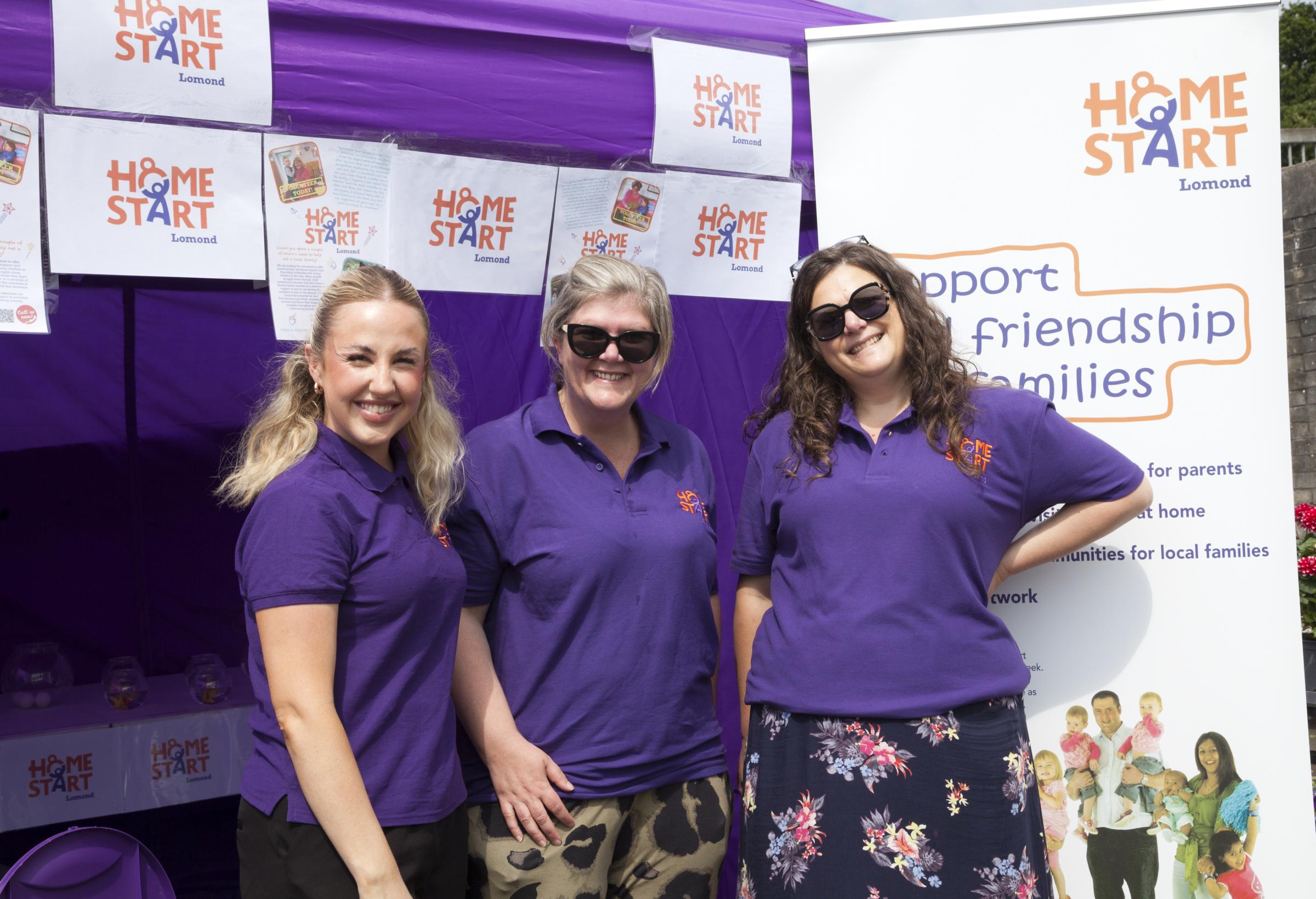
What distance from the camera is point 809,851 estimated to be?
1.58 metres

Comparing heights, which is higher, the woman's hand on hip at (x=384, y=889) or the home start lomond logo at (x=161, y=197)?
the home start lomond logo at (x=161, y=197)

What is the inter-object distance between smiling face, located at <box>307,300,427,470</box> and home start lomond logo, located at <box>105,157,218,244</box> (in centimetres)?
40

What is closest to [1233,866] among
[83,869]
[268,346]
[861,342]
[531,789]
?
[861,342]

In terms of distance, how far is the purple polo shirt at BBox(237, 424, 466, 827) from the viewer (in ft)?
4.24

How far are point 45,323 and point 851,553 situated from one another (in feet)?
4.19

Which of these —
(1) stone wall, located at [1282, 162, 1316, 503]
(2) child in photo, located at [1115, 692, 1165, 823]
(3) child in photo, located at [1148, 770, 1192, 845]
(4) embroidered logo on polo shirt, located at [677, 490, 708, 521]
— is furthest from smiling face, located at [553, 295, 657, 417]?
(1) stone wall, located at [1282, 162, 1316, 503]

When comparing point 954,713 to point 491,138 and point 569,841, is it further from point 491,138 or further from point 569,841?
point 491,138

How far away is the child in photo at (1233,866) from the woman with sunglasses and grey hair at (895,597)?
52 cm

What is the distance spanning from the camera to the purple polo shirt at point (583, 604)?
1600 mm

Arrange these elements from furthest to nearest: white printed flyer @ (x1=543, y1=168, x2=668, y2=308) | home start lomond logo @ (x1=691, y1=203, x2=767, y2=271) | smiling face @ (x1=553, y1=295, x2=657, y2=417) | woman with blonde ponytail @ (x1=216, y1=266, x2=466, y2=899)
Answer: home start lomond logo @ (x1=691, y1=203, x2=767, y2=271) < white printed flyer @ (x1=543, y1=168, x2=668, y2=308) < smiling face @ (x1=553, y1=295, x2=657, y2=417) < woman with blonde ponytail @ (x1=216, y1=266, x2=466, y2=899)

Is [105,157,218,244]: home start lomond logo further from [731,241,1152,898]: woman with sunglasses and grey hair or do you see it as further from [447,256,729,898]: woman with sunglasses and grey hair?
[731,241,1152,898]: woman with sunglasses and grey hair

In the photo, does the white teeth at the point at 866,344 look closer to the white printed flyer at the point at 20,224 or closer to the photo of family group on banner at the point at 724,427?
the photo of family group on banner at the point at 724,427

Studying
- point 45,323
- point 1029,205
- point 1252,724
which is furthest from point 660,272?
point 1252,724

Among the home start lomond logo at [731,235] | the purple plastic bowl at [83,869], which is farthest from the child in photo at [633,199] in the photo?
the purple plastic bowl at [83,869]
